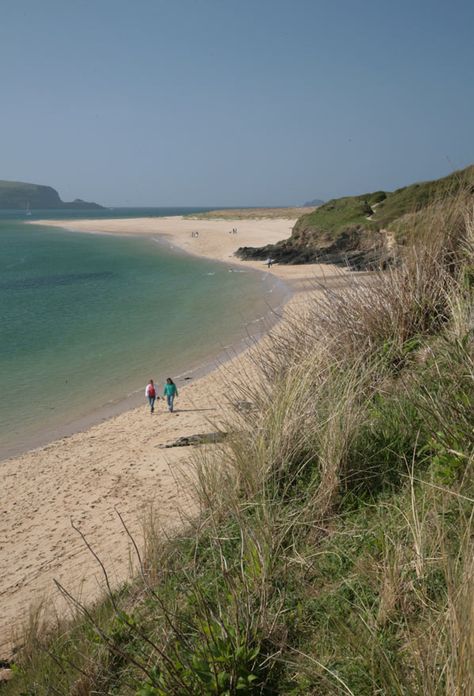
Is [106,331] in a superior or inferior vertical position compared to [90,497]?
superior

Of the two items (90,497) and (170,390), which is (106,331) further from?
(90,497)

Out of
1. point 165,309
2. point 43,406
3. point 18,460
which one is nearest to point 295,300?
point 165,309

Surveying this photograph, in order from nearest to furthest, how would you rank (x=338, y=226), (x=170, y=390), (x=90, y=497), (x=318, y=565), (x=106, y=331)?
(x=318, y=565) < (x=90, y=497) < (x=170, y=390) < (x=106, y=331) < (x=338, y=226)

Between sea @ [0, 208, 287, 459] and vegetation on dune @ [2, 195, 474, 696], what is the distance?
2.48 metres

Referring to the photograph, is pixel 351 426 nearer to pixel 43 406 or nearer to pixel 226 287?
pixel 43 406

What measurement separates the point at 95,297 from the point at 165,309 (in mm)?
6165

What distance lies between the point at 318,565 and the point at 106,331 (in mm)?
19119

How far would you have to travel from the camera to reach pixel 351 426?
11.9ft

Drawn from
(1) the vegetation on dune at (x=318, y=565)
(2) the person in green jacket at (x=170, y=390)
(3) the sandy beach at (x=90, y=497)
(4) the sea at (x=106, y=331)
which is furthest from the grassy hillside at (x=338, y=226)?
(1) the vegetation on dune at (x=318, y=565)

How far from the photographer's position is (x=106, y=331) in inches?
829

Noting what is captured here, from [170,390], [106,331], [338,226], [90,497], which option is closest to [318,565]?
[90,497]

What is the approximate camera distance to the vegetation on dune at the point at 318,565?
6.95 ft

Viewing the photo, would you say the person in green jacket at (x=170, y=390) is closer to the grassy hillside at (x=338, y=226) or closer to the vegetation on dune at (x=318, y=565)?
the vegetation on dune at (x=318, y=565)

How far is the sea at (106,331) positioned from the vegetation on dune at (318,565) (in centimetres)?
248
